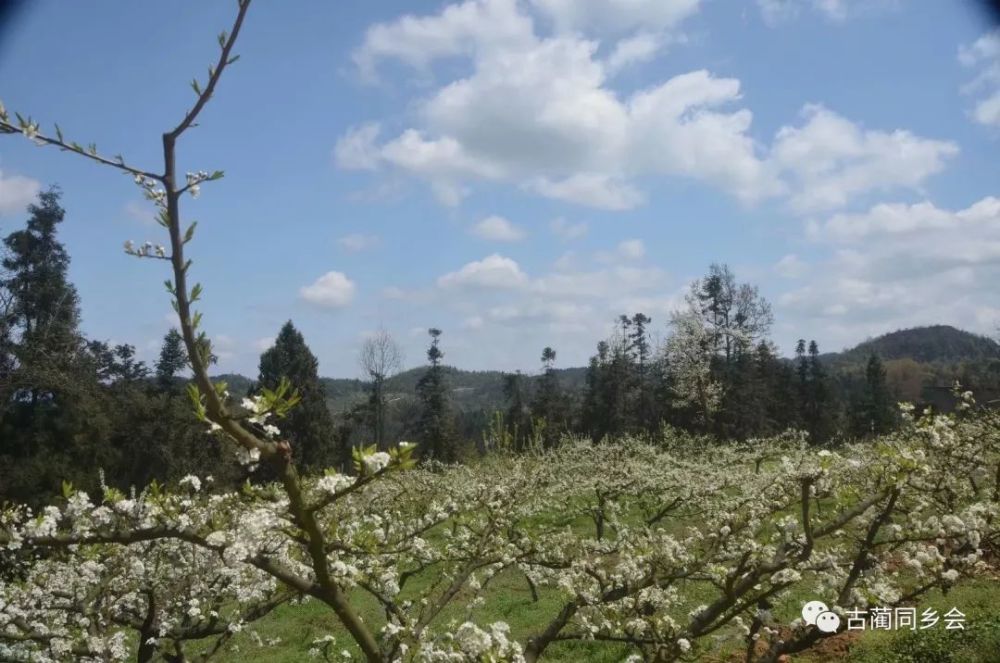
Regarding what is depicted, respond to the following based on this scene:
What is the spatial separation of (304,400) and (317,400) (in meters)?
2.42

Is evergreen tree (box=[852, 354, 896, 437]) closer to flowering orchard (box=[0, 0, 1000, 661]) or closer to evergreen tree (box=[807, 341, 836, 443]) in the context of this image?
evergreen tree (box=[807, 341, 836, 443])

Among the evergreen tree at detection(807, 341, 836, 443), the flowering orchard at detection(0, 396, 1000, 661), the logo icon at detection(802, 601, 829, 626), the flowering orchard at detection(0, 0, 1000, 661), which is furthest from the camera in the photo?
Answer: the evergreen tree at detection(807, 341, 836, 443)

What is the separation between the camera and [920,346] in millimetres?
119688

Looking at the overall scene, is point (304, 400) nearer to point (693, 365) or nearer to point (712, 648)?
point (693, 365)

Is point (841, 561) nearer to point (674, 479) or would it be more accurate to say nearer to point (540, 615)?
point (540, 615)

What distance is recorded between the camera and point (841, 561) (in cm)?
396

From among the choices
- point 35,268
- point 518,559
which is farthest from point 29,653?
point 35,268

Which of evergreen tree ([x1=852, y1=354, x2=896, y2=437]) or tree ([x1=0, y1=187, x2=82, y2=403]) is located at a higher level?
tree ([x1=0, y1=187, x2=82, y2=403])

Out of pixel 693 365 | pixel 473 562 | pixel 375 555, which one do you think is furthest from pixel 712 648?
pixel 693 365

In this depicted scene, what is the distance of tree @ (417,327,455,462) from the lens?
44906 mm

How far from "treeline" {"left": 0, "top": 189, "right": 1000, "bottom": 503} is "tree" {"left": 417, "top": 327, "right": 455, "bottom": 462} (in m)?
0.10

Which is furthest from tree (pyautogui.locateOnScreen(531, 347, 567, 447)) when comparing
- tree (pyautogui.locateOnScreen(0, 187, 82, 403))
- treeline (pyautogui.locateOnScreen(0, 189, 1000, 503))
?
tree (pyautogui.locateOnScreen(0, 187, 82, 403))

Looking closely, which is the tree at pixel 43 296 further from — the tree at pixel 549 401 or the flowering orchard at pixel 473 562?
the tree at pixel 549 401

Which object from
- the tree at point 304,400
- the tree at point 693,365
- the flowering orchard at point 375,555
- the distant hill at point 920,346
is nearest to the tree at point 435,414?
the tree at point 304,400
